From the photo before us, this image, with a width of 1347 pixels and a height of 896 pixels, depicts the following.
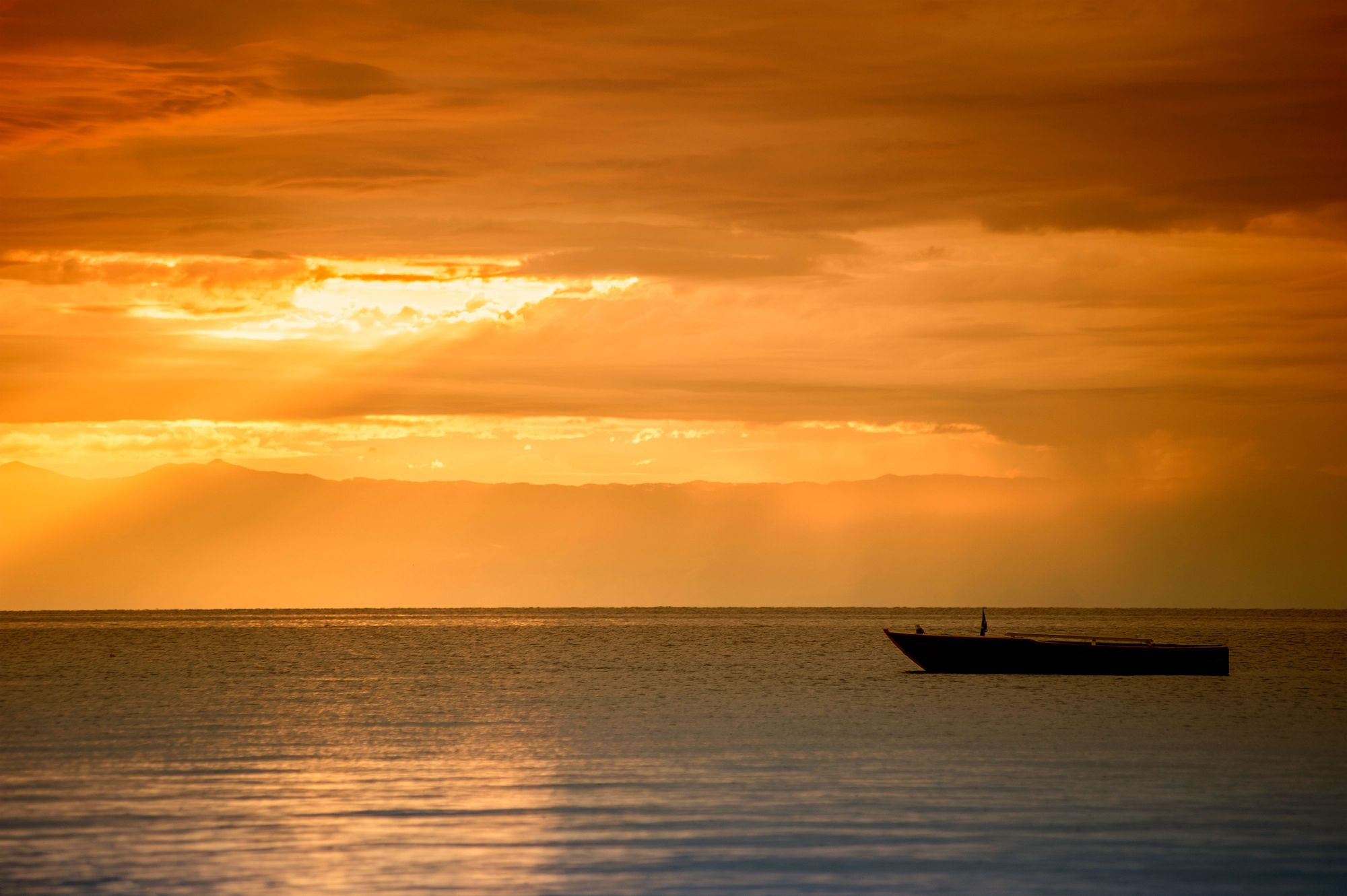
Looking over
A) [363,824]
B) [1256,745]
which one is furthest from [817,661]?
[363,824]

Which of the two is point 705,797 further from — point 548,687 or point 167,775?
point 548,687

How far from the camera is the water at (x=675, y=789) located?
78.2 ft

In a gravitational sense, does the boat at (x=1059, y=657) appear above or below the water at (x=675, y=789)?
below

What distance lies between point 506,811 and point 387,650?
98237 millimetres

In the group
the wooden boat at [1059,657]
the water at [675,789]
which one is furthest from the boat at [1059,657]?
the water at [675,789]

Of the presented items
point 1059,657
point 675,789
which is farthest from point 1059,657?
point 675,789

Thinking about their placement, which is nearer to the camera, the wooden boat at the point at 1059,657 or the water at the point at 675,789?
the water at the point at 675,789

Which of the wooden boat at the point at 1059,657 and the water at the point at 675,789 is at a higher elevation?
the water at the point at 675,789

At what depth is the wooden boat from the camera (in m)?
73.9

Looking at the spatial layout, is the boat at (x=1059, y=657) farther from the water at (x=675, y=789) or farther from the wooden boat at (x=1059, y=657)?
the water at (x=675, y=789)

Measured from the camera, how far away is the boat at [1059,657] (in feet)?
242

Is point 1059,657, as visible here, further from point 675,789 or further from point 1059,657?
point 675,789

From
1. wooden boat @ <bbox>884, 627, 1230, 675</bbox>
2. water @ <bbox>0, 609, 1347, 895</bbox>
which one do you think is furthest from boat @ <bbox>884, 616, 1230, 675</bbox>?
water @ <bbox>0, 609, 1347, 895</bbox>

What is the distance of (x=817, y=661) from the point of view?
106 m
